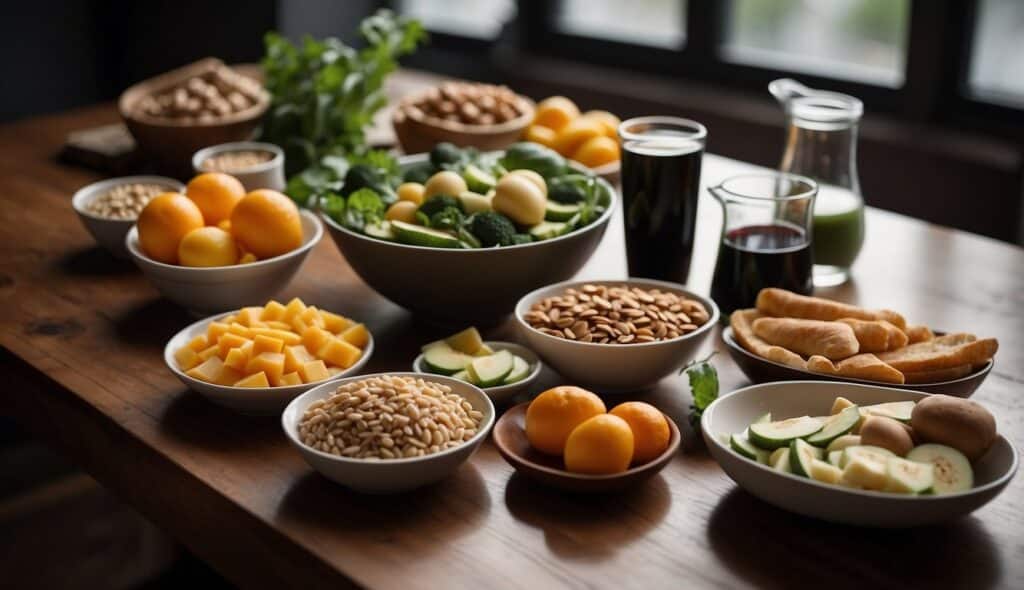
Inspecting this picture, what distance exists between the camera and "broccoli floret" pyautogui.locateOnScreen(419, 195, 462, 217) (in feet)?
5.07

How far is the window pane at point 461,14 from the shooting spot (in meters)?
4.24

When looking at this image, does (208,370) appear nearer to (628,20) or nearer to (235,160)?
(235,160)

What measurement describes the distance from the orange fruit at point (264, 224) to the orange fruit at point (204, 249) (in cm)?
3

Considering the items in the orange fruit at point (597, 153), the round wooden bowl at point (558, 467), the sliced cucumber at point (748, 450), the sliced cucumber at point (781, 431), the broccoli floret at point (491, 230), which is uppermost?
the broccoli floret at point (491, 230)

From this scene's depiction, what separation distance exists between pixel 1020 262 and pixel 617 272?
0.66 m

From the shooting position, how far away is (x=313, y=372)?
51.9 inches

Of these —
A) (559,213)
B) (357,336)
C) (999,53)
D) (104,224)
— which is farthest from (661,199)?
(999,53)

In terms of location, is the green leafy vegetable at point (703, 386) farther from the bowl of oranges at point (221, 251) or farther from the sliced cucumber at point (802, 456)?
the bowl of oranges at point (221, 251)

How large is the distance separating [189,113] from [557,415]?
1.34 metres

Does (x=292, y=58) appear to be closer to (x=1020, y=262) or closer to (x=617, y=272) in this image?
(x=617, y=272)

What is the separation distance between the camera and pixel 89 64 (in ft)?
Answer: 13.3

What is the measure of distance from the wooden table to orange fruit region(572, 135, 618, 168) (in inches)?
9.7

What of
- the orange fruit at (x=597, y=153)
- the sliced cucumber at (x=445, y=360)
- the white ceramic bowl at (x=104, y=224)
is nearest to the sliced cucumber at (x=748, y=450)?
the sliced cucumber at (x=445, y=360)

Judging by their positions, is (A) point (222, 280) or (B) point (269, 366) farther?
(A) point (222, 280)
